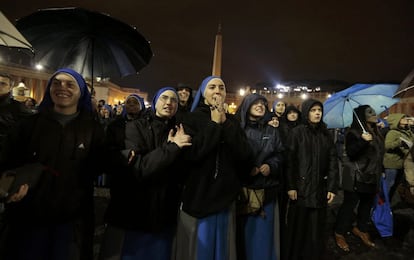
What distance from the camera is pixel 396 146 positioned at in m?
5.61

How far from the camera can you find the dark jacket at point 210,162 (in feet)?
7.25

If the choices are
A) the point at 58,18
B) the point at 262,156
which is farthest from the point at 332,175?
the point at 58,18

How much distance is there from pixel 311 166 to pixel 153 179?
2.24 metres

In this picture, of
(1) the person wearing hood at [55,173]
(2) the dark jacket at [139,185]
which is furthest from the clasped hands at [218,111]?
(1) the person wearing hood at [55,173]

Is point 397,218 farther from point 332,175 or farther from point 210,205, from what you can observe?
point 210,205

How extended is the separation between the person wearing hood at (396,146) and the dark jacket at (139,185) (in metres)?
5.83

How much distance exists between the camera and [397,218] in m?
5.54

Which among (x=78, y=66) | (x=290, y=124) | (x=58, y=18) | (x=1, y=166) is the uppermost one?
(x=58, y=18)

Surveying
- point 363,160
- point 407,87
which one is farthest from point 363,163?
point 407,87

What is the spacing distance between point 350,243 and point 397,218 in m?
2.25

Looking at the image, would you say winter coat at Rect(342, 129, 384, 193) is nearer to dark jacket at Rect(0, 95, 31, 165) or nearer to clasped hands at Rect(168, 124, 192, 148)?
clasped hands at Rect(168, 124, 192, 148)

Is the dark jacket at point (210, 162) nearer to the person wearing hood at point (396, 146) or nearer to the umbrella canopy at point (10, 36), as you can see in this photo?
the umbrella canopy at point (10, 36)

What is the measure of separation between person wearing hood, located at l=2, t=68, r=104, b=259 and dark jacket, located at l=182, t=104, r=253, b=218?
34.4 inches

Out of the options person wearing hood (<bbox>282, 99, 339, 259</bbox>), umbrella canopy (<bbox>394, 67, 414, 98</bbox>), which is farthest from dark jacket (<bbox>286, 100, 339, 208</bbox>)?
umbrella canopy (<bbox>394, 67, 414, 98</bbox>)
